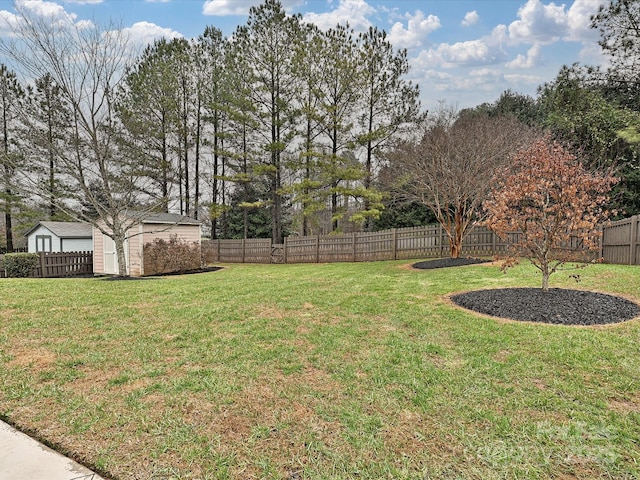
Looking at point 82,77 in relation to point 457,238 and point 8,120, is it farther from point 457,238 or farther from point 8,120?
point 457,238

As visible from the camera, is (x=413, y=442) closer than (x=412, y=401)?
Yes

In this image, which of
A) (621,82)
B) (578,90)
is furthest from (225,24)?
(621,82)

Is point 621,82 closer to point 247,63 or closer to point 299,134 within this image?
point 299,134

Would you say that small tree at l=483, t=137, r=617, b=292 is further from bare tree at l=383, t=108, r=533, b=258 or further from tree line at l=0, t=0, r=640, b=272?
tree line at l=0, t=0, r=640, b=272

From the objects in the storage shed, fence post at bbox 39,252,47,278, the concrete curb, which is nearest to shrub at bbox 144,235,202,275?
the storage shed

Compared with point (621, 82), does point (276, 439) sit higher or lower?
lower

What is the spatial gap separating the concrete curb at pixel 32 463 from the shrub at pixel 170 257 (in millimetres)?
11983

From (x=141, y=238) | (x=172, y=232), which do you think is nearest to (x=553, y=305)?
(x=141, y=238)

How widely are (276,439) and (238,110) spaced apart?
19.4 meters

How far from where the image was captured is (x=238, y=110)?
19.1m

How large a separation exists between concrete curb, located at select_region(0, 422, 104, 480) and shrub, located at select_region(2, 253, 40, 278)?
1300 centimetres

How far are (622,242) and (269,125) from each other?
1541 cm

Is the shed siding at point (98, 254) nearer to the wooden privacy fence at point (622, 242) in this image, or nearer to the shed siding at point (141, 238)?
the shed siding at point (141, 238)

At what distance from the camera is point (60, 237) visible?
17.8m
